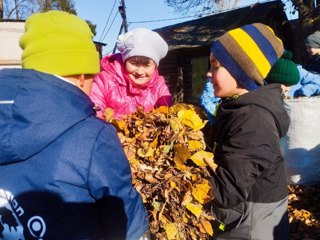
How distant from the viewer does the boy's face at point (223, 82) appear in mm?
1968

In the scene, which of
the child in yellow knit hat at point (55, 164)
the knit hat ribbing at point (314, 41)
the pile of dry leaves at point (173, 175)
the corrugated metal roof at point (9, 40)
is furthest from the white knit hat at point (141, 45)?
the corrugated metal roof at point (9, 40)

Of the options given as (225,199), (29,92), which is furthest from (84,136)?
(225,199)

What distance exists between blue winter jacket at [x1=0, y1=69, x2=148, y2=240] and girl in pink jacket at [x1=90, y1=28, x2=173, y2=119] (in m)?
1.23

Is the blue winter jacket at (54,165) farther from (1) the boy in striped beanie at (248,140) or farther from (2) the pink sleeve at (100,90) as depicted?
(2) the pink sleeve at (100,90)

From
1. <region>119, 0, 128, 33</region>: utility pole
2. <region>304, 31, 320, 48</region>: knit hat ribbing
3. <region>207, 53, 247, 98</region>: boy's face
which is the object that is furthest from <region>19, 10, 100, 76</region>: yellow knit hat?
<region>119, 0, 128, 33</region>: utility pole

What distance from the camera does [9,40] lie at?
38.3ft

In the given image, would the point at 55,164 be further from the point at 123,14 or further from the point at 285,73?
the point at 123,14

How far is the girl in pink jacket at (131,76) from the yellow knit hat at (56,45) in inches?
41.1

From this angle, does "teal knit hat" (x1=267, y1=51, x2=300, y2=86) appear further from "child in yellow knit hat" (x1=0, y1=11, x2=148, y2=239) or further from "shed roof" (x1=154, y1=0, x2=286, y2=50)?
"shed roof" (x1=154, y1=0, x2=286, y2=50)

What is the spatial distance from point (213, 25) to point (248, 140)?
44.4ft

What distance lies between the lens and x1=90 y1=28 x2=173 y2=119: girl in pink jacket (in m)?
2.55

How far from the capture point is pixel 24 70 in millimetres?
1294

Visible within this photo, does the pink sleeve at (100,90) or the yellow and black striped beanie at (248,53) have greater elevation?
the yellow and black striped beanie at (248,53)

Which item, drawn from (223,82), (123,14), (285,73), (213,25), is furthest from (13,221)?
(123,14)
